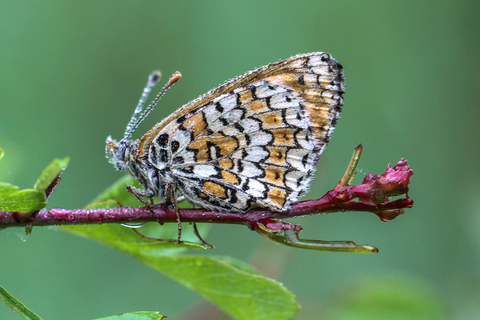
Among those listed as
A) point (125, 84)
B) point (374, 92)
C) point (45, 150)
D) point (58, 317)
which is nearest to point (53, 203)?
point (45, 150)

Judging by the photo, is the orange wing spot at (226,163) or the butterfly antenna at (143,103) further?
the butterfly antenna at (143,103)

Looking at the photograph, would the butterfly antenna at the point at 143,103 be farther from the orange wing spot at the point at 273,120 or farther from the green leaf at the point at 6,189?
the green leaf at the point at 6,189

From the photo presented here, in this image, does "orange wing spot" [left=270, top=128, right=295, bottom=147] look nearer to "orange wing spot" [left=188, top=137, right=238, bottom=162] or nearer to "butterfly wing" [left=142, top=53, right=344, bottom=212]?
"butterfly wing" [left=142, top=53, right=344, bottom=212]

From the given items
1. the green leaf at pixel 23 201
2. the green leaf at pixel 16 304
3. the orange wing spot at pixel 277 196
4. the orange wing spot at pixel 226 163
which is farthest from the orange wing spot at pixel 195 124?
the green leaf at pixel 16 304

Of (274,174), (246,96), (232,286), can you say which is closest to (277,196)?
(274,174)

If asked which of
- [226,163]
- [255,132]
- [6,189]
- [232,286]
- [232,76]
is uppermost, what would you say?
[232,76]

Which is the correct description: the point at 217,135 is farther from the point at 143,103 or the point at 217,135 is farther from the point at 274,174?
the point at 143,103
